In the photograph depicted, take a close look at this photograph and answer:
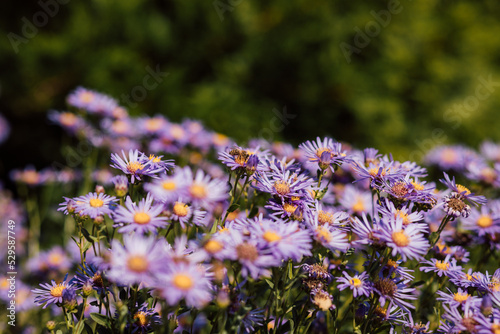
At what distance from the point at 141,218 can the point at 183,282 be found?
7.2 inches

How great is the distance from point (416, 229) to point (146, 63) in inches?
102

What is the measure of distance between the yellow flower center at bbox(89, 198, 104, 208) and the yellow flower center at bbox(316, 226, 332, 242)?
0.46 meters

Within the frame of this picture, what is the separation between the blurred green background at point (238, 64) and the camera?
2.94m

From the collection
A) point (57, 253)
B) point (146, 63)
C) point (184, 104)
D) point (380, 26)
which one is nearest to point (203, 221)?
point (57, 253)

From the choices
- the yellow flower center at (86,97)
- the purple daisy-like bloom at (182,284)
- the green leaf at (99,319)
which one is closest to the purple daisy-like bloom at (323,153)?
the purple daisy-like bloom at (182,284)

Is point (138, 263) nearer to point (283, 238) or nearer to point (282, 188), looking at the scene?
point (283, 238)

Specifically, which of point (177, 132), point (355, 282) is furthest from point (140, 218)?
point (177, 132)

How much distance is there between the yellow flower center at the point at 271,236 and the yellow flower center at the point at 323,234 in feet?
0.29

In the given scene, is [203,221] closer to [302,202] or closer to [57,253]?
[302,202]

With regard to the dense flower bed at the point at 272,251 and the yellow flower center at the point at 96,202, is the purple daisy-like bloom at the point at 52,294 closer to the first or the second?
the dense flower bed at the point at 272,251

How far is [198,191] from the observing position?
744 mm

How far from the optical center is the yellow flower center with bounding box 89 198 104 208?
3.04 feet

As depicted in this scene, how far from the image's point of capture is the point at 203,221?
0.94 meters

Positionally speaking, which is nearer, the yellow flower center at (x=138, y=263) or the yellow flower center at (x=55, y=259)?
the yellow flower center at (x=138, y=263)
